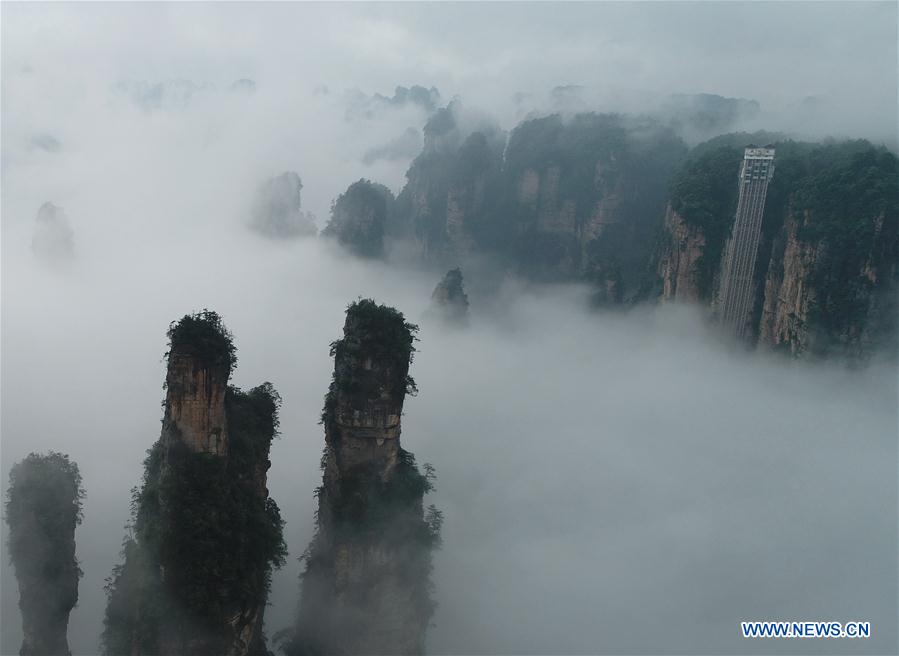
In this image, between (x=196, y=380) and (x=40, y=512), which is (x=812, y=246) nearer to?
(x=196, y=380)

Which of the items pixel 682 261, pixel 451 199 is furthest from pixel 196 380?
pixel 451 199

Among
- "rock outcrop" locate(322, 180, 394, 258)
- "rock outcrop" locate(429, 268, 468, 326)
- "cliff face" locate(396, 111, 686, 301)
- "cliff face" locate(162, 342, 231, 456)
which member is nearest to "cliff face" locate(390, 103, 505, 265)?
"cliff face" locate(396, 111, 686, 301)

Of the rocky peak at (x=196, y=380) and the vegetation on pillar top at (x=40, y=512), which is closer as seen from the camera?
the rocky peak at (x=196, y=380)

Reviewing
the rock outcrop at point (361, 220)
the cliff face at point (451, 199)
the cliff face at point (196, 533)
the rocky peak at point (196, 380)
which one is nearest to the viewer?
the cliff face at point (196, 533)

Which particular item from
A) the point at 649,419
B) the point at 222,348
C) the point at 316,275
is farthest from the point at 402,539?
the point at 316,275

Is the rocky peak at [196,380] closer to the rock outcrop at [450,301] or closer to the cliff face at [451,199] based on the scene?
the rock outcrop at [450,301]

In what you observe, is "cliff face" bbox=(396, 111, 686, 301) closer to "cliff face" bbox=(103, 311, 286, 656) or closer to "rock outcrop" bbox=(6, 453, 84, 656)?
"cliff face" bbox=(103, 311, 286, 656)

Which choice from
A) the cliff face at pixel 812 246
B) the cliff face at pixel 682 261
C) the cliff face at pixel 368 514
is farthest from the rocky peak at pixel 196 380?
the cliff face at pixel 682 261

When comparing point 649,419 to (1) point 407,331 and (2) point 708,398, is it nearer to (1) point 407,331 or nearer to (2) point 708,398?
(2) point 708,398

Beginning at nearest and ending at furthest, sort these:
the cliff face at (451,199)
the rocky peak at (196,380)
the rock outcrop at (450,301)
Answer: the rocky peak at (196,380) → the rock outcrop at (450,301) → the cliff face at (451,199)
